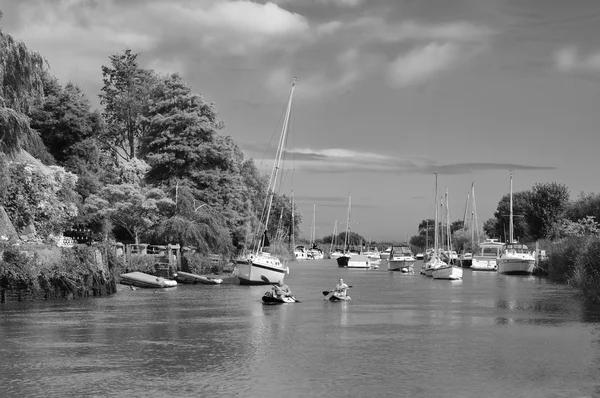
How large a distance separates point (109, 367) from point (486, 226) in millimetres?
168023

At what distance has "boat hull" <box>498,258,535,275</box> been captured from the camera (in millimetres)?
90750

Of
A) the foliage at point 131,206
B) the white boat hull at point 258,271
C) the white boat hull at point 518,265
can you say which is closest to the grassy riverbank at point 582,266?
the white boat hull at point 518,265

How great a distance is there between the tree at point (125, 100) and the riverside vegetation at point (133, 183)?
120 mm

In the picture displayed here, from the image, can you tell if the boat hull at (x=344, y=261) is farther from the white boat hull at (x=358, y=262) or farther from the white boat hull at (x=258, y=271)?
the white boat hull at (x=258, y=271)

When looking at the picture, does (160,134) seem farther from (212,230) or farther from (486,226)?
(486,226)

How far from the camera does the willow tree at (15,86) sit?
3522cm

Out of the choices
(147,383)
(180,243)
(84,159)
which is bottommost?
(147,383)

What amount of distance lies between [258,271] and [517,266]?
4064cm

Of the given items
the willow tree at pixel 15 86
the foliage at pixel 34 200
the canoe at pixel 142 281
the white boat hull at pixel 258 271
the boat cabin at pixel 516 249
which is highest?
the willow tree at pixel 15 86

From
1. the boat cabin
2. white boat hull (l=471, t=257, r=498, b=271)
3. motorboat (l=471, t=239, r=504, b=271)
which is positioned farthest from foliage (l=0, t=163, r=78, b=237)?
motorboat (l=471, t=239, r=504, b=271)

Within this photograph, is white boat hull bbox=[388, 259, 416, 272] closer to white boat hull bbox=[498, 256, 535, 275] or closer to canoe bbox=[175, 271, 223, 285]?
white boat hull bbox=[498, 256, 535, 275]

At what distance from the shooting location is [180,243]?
7038cm

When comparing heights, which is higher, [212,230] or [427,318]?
[212,230]

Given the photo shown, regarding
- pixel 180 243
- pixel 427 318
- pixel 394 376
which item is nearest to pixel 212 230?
pixel 180 243
